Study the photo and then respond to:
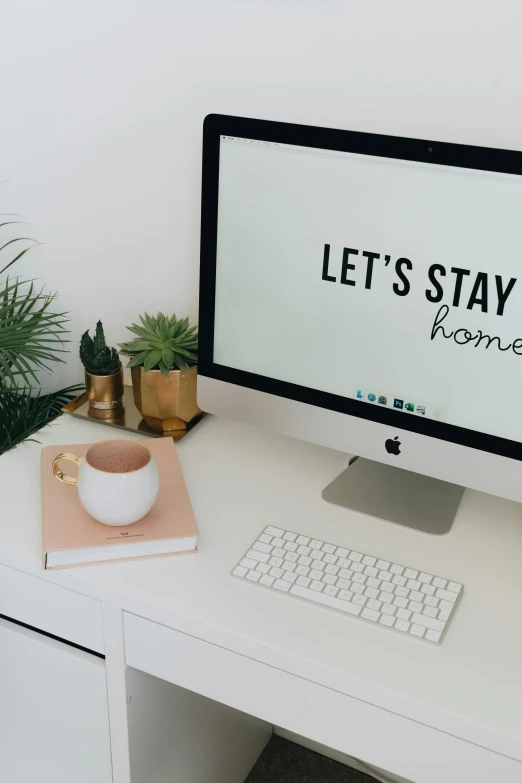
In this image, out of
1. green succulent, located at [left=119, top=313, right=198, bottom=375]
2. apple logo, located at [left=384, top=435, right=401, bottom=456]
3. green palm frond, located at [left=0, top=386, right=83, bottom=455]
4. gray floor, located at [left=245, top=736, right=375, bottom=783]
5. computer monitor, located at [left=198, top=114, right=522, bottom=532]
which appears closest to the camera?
computer monitor, located at [left=198, top=114, right=522, bottom=532]

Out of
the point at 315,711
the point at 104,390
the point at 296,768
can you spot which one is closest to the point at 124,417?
the point at 104,390

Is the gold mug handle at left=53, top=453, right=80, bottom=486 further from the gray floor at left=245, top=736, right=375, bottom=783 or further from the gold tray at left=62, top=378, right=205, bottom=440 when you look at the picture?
the gray floor at left=245, top=736, right=375, bottom=783

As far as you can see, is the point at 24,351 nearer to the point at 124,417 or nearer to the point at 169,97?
the point at 124,417

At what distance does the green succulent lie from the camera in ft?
3.94

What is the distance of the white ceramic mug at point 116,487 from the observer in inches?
36.7

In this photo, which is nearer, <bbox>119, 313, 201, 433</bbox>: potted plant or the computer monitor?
the computer monitor

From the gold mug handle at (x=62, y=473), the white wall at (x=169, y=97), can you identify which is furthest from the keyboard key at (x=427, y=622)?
the white wall at (x=169, y=97)

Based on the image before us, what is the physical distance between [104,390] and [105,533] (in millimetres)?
379

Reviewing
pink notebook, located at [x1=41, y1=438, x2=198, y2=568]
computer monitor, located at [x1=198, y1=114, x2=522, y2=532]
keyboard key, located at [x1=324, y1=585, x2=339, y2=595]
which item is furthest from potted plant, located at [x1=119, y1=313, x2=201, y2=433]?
keyboard key, located at [x1=324, y1=585, x2=339, y2=595]

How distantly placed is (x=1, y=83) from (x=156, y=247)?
1.28ft

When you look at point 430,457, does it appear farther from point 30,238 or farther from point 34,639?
point 30,238

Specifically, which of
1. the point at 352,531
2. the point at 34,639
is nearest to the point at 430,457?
the point at 352,531

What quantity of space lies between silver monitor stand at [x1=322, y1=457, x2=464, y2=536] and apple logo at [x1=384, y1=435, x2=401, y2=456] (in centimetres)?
9

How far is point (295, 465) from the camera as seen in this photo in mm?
1168
